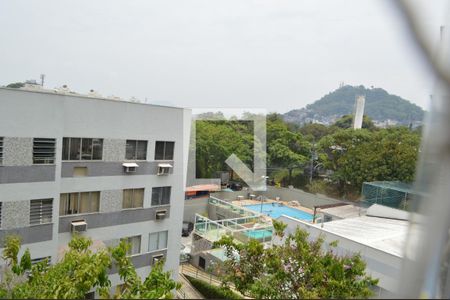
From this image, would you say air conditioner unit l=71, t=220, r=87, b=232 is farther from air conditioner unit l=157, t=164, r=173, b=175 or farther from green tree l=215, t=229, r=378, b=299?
green tree l=215, t=229, r=378, b=299

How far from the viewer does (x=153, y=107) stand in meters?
4.88

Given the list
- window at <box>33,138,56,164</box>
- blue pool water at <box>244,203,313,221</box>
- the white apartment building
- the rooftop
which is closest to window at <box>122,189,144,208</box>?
the white apartment building

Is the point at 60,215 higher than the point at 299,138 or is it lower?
lower

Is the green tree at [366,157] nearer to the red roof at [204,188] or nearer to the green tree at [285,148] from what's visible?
the green tree at [285,148]

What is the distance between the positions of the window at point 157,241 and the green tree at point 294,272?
246 cm

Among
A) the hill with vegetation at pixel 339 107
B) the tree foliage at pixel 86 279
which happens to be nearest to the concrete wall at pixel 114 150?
the tree foliage at pixel 86 279

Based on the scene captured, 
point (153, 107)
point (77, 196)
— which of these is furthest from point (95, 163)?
point (153, 107)

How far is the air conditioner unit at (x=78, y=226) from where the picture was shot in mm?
4360

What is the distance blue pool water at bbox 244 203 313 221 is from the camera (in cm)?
1105

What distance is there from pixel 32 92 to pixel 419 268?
4.09 metres

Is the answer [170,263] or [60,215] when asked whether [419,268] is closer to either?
[60,215]

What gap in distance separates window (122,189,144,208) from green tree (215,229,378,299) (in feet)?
7.55

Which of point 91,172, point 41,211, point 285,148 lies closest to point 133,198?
point 91,172

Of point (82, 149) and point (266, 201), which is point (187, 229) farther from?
point (82, 149)
